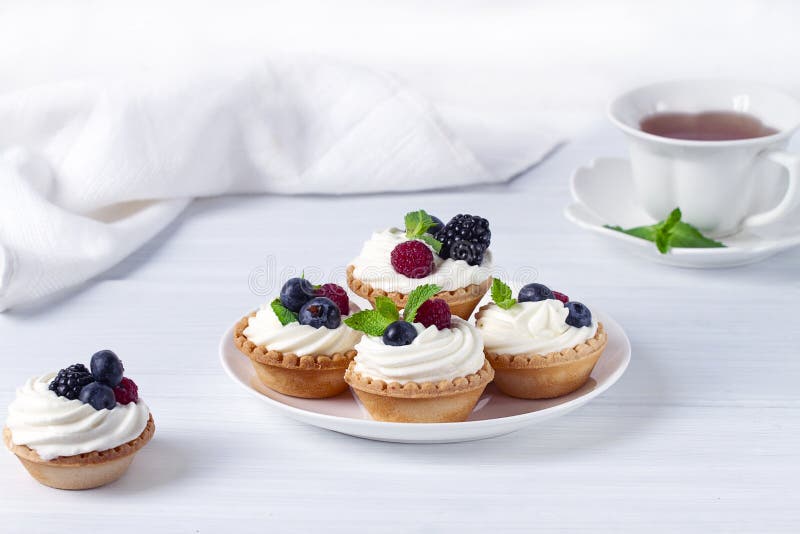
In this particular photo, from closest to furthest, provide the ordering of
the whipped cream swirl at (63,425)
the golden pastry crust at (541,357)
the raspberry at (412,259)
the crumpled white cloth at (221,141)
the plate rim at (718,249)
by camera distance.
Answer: the whipped cream swirl at (63,425) < the golden pastry crust at (541,357) < the raspberry at (412,259) < the plate rim at (718,249) < the crumpled white cloth at (221,141)

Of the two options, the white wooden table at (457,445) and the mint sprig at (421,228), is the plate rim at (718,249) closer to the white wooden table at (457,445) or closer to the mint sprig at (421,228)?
the white wooden table at (457,445)

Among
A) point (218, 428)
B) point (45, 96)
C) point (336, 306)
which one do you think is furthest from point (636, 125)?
point (45, 96)

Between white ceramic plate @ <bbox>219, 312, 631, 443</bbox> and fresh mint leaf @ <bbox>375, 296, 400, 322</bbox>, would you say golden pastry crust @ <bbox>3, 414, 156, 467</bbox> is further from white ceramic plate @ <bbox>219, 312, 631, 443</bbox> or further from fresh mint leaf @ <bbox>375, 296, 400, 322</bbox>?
Result: fresh mint leaf @ <bbox>375, 296, 400, 322</bbox>

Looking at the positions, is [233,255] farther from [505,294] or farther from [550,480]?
[550,480]

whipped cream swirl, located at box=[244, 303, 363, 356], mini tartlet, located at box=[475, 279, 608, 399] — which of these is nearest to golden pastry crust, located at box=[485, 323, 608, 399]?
mini tartlet, located at box=[475, 279, 608, 399]

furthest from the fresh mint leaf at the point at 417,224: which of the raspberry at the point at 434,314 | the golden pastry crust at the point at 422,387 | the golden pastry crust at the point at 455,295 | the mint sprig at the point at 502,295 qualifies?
the golden pastry crust at the point at 422,387

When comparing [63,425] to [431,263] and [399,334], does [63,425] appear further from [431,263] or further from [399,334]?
[431,263]

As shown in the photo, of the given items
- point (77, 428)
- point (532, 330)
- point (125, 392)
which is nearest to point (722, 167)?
point (532, 330)
